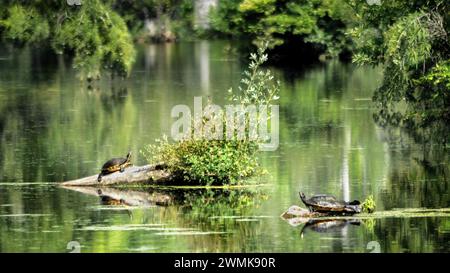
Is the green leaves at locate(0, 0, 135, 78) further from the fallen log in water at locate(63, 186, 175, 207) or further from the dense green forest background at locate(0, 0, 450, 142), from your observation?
the fallen log in water at locate(63, 186, 175, 207)

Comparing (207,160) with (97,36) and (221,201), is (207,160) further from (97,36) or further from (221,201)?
(97,36)

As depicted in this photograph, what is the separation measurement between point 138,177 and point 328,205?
16.4 feet

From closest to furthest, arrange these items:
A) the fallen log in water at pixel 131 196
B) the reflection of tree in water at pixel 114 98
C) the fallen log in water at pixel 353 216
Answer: the fallen log in water at pixel 353 216 → the fallen log in water at pixel 131 196 → the reflection of tree in water at pixel 114 98

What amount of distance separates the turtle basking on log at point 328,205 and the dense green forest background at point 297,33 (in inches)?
320

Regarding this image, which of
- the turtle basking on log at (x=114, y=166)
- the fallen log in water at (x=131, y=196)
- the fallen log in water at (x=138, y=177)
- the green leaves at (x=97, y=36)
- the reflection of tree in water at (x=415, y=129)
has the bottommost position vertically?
the fallen log in water at (x=131, y=196)

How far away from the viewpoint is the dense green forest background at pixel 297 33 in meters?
36.8

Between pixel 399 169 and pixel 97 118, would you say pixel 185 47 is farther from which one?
pixel 399 169

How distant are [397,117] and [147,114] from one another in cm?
728

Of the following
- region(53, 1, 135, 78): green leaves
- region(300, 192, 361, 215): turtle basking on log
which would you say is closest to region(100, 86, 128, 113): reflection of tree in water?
region(53, 1, 135, 78): green leaves

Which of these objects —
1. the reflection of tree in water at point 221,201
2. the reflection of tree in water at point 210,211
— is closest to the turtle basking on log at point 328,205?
the reflection of tree in water at point 210,211

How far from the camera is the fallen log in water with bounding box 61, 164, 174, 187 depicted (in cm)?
3167

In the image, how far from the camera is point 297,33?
74.2m

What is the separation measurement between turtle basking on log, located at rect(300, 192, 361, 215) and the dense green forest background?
320 inches

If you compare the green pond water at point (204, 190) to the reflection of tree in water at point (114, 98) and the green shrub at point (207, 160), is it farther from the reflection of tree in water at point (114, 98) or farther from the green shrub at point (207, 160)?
the green shrub at point (207, 160)
